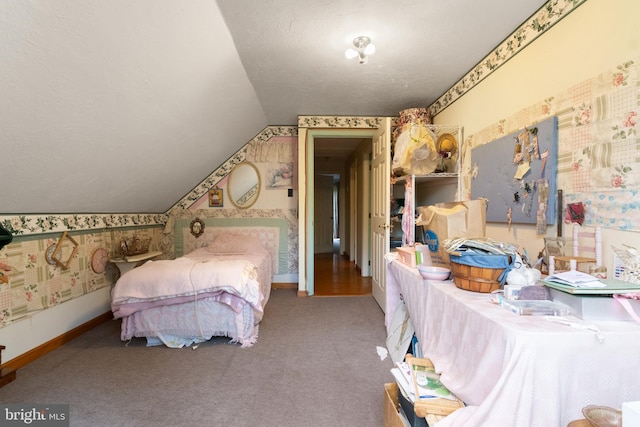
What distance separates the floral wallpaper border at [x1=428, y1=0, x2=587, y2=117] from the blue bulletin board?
566 mm

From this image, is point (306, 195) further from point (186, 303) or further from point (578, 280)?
point (578, 280)

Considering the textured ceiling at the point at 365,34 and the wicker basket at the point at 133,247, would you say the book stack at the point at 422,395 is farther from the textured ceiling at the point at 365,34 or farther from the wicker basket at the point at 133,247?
the wicker basket at the point at 133,247

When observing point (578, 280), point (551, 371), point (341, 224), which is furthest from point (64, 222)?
point (341, 224)

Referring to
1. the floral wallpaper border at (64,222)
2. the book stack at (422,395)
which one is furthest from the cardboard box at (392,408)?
the floral wallpaper border at (64,222)

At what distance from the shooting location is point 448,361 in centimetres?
117

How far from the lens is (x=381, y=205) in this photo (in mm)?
3217

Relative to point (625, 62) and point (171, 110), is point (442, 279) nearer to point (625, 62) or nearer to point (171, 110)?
point (625, 62)

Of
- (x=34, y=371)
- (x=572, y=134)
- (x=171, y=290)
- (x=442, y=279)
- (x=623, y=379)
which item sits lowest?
(x=34, y=371)

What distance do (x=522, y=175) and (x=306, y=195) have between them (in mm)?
2487

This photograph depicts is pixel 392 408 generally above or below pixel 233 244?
below

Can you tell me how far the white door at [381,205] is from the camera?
119 inches

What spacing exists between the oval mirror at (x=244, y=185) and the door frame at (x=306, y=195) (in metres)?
0.77

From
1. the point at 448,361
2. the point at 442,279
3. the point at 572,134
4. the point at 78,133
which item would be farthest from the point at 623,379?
the point at 78,133

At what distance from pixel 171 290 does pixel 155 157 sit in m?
1.24
